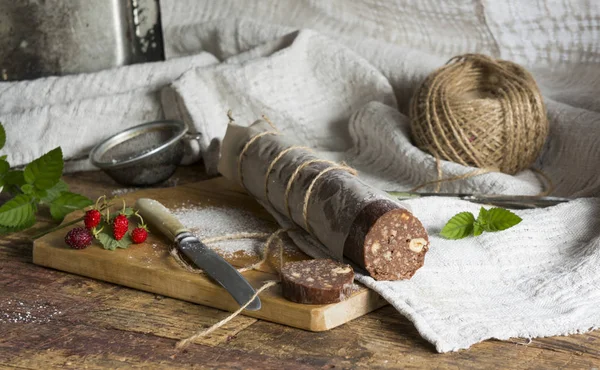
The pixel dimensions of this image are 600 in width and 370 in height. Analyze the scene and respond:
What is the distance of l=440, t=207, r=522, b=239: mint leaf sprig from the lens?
177cm

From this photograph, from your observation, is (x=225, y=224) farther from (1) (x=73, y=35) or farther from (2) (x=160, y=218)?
(1) (x=73, y=35)

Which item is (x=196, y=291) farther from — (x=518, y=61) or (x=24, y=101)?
(x=518, y=61)

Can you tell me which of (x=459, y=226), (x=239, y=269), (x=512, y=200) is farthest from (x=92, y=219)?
(x=512, y=200)

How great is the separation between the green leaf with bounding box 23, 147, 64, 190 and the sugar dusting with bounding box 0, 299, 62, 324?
402 millimetres

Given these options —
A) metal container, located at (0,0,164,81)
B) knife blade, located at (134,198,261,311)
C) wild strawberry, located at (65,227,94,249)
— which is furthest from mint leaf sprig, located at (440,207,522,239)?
metal container, located at (0,0,164,81)

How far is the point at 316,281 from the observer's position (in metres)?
1.53

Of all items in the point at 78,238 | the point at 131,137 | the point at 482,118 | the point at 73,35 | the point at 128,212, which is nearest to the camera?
the point at 78,238

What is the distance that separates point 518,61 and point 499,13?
15 centimetres

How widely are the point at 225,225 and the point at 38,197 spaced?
43cm

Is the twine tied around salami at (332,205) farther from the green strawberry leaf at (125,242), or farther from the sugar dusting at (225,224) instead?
the green strawberry leaf at (125,242)

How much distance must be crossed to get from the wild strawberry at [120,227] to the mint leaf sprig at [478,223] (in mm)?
636

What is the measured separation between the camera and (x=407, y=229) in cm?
161

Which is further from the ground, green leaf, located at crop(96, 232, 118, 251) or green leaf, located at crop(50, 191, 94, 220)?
green leaf, located at crop(96, 232, 118, 251)

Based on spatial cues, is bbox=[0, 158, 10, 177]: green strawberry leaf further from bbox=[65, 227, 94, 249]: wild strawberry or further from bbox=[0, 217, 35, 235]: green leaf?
bbox=[65, 227, 94, 249]: wild strawberry
